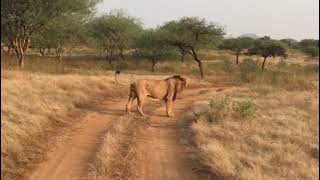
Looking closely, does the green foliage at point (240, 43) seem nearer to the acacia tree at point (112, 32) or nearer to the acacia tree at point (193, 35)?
the acacia tree at point (112, 32)

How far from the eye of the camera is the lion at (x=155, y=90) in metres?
14.4

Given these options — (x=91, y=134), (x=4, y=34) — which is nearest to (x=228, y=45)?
(x=4, y=34)

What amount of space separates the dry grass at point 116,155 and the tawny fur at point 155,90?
2.18 metres

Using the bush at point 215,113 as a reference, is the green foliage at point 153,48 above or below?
above

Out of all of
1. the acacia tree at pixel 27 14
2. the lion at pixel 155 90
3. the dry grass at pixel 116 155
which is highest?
the acacia tree at pixel 27 14

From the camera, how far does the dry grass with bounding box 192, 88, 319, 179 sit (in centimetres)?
862

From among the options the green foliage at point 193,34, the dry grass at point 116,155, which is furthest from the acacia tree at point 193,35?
the dry grass at point 116,155

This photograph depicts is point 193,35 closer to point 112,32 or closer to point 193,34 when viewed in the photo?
point 193,34

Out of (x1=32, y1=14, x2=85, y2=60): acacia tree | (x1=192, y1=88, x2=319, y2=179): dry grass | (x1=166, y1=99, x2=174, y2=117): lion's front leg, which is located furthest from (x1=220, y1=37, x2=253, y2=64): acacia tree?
(x1=166, y1=99, x2=174, y2=117): lion's front leg

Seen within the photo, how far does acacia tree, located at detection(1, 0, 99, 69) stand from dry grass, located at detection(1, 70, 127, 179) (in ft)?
24.1

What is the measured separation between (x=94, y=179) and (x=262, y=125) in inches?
240

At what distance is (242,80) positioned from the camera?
30.0 metres

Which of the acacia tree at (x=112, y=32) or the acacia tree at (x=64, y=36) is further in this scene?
the acacia tree at (x=112, y=32)

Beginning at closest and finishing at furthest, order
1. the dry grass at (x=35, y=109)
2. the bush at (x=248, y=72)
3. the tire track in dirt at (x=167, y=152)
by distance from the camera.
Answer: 1. the tire track in dirt at (x=167, y=152)
2. the dry grass at (x=35, y=109)
3. the bush at (x=248, y=72)
